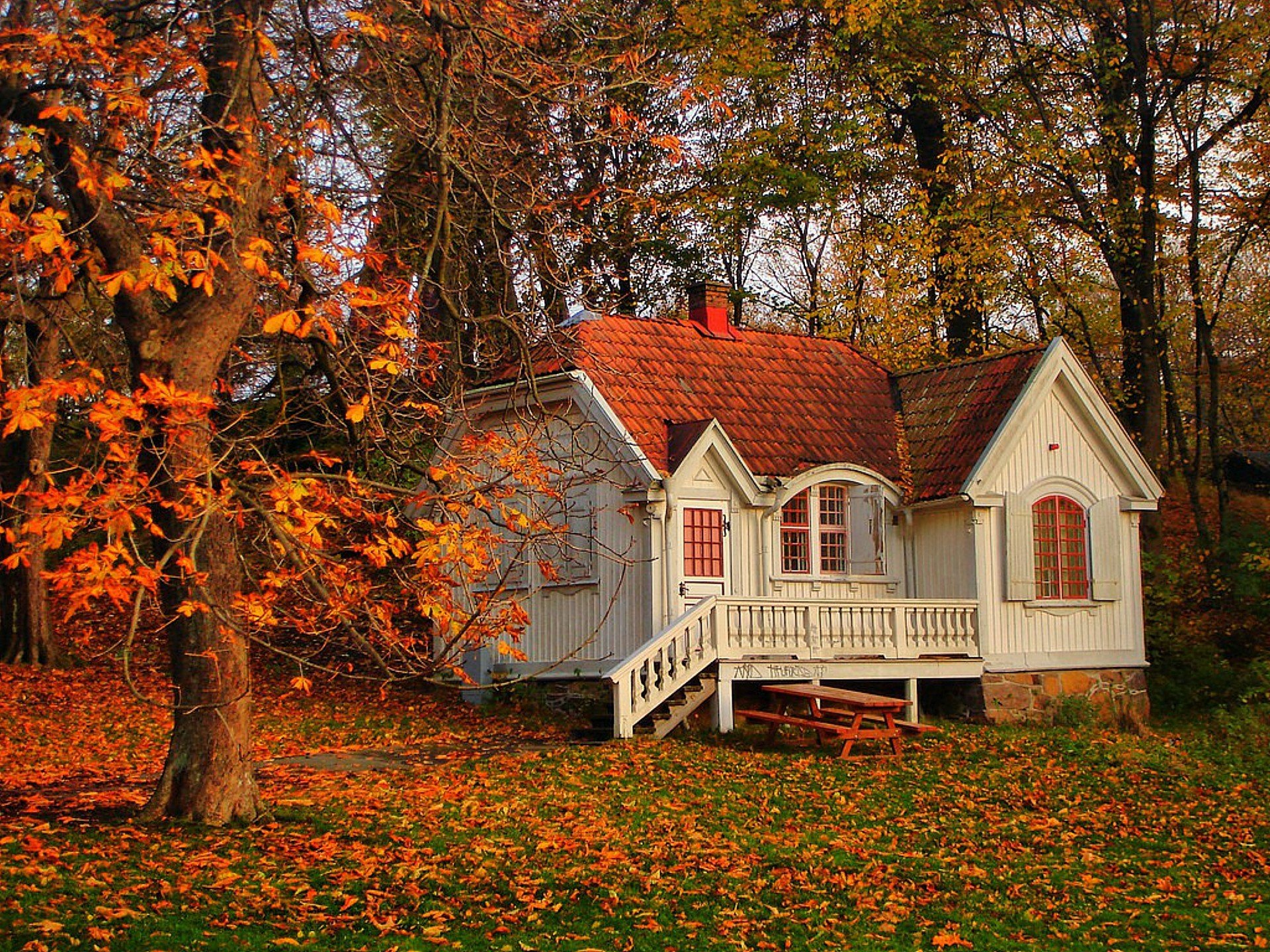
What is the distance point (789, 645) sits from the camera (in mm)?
20062

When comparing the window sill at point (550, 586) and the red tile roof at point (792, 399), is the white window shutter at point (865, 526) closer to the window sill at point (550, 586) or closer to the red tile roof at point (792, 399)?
the red tile roof at point (792, 399)

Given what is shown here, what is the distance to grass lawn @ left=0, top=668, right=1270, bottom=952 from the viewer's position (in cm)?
962

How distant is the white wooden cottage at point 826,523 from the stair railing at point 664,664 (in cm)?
4

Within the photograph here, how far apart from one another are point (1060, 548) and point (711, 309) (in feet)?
22.2

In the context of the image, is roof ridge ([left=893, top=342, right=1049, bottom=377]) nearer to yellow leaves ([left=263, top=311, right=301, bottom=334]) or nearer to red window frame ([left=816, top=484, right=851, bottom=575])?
red window frame ([left=816, top=484, right=851, bottom=575])

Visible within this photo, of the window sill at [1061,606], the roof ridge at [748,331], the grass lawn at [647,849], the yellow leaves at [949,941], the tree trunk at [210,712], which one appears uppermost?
the roof ridge at [748,331]

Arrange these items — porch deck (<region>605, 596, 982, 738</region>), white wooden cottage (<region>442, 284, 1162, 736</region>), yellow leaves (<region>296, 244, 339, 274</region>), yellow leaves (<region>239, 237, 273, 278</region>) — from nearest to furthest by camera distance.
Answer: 1. yellow leaves (<region>239, 237, 273, 278</region>)
2. yellow leaves (<region>296, 244, 339, 274</region>)
3. porch deck (<region>605, 596, 982, 738</region>)
4. white wooden cottage (<region>442, 284, 1162, 736</region>)

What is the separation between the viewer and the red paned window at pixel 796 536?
22.1 meters

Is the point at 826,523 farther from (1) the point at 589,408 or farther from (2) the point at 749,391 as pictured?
(1) the point at 589,408

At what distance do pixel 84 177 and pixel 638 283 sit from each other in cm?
2530

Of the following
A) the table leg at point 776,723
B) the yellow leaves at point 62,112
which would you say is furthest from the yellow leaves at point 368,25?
the table leg at point 776,723

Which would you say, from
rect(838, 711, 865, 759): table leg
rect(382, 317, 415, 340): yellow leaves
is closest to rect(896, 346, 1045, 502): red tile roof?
rect(838, 711, 865, 759): table leg

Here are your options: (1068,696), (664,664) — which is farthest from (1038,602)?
(664,664)

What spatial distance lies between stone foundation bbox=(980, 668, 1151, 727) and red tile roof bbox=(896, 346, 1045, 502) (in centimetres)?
308
